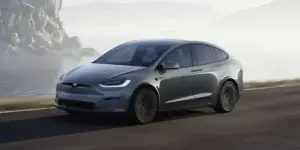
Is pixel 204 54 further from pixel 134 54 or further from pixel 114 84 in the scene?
pixel 114 84

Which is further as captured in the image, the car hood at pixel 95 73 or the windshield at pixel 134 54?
the windshield at pixel 134 54

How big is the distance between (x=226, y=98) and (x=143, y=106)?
259cm

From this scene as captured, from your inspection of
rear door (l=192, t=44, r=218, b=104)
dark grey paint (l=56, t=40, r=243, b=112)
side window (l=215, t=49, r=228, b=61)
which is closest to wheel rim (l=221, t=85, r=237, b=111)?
dark grey paint (l=56, t=40, r=243, b=112)

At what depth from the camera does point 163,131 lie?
10.3 meters

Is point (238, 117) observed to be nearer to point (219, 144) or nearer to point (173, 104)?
point (173, 104)

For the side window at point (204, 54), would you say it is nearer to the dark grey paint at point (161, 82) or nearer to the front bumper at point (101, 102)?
the dark grey paint at point (161, 82)

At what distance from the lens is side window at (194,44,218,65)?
12.5 meters

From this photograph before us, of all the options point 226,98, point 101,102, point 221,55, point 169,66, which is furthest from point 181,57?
point 101,102

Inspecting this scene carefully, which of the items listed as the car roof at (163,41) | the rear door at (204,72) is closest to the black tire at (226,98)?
the rear door at (204,72)

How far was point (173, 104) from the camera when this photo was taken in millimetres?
11602

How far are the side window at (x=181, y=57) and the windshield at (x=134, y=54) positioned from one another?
156 millimetres

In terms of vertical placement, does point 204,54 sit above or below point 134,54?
below

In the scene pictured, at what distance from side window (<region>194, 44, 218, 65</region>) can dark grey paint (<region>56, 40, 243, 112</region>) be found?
3.5 inches

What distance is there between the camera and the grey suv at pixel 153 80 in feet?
35.0
